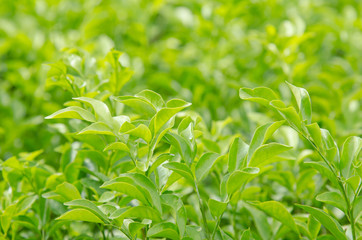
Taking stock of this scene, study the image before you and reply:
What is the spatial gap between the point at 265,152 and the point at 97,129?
32 centimetres

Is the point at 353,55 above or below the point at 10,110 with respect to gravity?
above

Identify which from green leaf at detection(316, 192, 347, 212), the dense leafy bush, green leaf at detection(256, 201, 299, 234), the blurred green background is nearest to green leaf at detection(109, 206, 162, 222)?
the dense leafy bush

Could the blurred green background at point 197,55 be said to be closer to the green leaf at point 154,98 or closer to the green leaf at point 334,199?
the green leaf at point 154,98

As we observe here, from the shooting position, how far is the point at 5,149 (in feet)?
5.15

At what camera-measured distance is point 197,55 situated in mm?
1951

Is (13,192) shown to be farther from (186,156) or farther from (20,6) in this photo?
(20,6)

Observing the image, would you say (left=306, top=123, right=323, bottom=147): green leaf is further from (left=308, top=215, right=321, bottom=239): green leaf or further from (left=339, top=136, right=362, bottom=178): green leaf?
(left=308, top=215, right=321, bottom=239): green leaf

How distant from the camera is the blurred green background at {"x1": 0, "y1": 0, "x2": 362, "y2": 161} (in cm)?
155

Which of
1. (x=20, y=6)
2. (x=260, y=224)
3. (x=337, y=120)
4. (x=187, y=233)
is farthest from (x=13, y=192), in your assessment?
(x=20, y=6)

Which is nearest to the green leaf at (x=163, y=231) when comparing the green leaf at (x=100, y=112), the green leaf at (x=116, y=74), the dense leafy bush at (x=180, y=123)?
the dense leafy bush at (x=180, y=123)

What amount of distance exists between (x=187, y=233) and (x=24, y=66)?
1.23m

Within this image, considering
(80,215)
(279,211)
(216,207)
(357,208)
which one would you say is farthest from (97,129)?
(357,208)

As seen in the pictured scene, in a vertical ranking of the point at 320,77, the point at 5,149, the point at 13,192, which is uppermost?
the point at 320,77

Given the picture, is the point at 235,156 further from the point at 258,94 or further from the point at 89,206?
the point at 89,206
